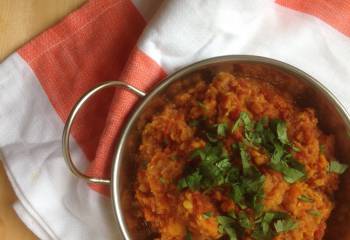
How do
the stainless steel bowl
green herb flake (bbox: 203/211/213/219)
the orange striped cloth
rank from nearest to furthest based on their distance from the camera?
green herb flake (bbox: 203/211/213/219), the stainless steel bowl, the orange striped cloth

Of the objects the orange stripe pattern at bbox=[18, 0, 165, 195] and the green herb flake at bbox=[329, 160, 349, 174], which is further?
the orange stripe pattern at bbox=[18, 0, 165, 195]

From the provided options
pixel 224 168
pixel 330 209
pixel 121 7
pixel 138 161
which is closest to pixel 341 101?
pixel 330 209

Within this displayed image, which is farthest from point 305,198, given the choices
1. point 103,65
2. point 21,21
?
point 21,21

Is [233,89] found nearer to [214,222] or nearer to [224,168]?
[224,168]

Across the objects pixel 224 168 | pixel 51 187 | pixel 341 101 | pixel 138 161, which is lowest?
pixel 51 187

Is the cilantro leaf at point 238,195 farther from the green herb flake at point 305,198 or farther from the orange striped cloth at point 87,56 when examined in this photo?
the orange striped cloth at point 87,56

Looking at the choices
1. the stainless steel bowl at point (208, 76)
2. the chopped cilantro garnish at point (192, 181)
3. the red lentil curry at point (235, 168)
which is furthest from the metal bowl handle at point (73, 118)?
the chopped cilantro garnish at point (192, 181)

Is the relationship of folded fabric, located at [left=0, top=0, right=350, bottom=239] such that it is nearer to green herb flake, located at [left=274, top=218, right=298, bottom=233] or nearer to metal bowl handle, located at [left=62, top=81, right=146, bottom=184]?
metal bowl handle, located at [left=62, top=81, right=146, bottom=184]

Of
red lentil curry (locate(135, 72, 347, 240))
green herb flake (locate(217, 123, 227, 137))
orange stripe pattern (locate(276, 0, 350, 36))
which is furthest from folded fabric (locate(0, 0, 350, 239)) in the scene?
green herb flake (locate(217, 123, 227, 137))
